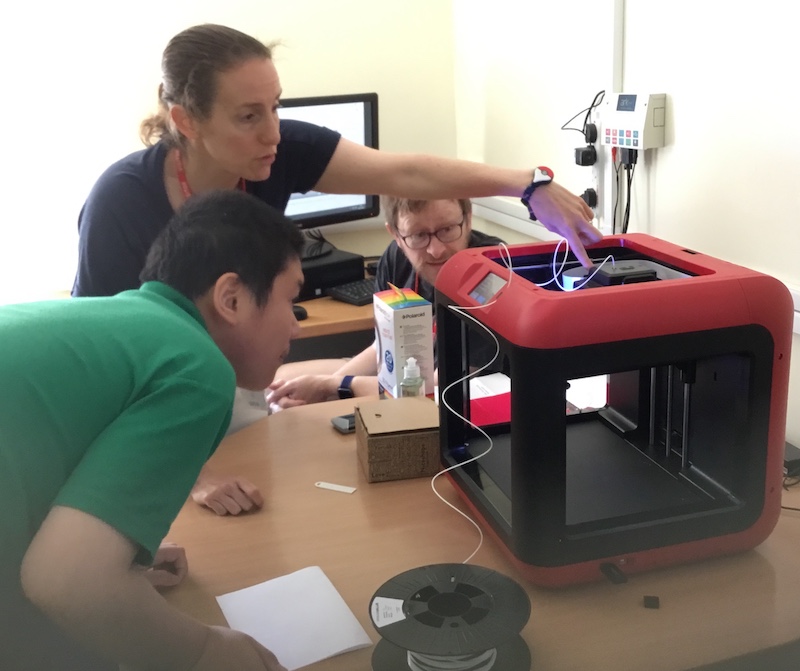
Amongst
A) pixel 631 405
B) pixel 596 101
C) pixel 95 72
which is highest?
pixel 95 72

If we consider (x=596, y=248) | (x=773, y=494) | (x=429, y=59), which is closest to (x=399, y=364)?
(x=596, y=248)

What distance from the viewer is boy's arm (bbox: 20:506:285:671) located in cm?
75

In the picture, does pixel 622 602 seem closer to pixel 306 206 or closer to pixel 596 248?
pixel 596 248

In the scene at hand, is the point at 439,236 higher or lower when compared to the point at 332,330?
higher

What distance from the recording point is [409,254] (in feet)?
6.39

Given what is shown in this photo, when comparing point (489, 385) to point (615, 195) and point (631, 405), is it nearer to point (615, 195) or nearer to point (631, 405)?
point (631, 405)

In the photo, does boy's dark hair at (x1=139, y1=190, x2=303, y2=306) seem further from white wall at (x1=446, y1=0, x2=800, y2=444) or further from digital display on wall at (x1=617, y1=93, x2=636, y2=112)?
digital display on wall at (x1=617, y1=93, x2=636, y2=112)

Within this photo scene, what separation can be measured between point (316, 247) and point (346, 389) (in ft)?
3.24

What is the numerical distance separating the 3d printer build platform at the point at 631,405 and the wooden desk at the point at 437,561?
36 millimetres

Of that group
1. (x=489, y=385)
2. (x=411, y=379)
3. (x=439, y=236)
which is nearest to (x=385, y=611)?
(x=411, y=379)

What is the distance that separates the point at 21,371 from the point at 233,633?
35 centimetres

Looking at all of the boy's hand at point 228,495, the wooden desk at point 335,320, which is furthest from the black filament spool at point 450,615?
the wooden desk at point 335,320

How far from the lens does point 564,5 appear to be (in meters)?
2.09

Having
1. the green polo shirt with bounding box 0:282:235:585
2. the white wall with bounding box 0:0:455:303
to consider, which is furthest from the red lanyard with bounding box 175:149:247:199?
the white wall with bounding box 0:0:455:303
